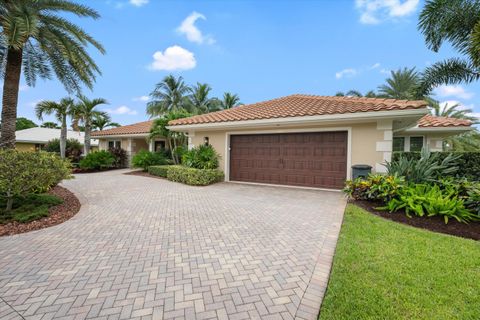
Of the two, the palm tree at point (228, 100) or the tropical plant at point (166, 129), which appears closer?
the tropical plant at point (166, 129)

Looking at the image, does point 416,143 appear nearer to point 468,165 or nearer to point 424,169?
point 468,165

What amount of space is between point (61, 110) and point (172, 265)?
66.2 ft

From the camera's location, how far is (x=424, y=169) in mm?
6789

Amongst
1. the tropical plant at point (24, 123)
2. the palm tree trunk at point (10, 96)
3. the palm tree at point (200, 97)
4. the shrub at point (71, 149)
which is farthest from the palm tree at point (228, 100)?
the tropical plant at point (24, 123)

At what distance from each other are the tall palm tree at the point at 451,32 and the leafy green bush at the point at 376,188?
5325 millimetres

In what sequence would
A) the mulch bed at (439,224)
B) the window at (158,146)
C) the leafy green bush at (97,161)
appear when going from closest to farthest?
the mulch bed at (439,224) < the leafy green bush at (97,161) < the window at (158,146)

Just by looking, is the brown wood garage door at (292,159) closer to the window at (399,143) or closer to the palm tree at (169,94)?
the window at (399,143)

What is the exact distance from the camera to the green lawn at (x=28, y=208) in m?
5.35

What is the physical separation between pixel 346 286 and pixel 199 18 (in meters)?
13.4

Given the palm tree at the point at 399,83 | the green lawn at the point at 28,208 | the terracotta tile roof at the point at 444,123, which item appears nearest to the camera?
the green lawn at the point at 28,208

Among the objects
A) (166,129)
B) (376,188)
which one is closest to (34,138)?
(166,129)

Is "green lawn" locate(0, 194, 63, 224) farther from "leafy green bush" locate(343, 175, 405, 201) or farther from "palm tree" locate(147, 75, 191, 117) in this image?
"palm tree" locate(147, 75, 191, 117)

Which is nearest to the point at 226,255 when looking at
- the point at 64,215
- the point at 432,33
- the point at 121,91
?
the point at 64,215

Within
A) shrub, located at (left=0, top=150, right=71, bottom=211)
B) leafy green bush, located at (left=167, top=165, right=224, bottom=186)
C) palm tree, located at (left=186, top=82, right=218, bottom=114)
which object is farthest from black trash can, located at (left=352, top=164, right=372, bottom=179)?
palm tree, located at (left=186, top=82, right=218, bottom=114)
